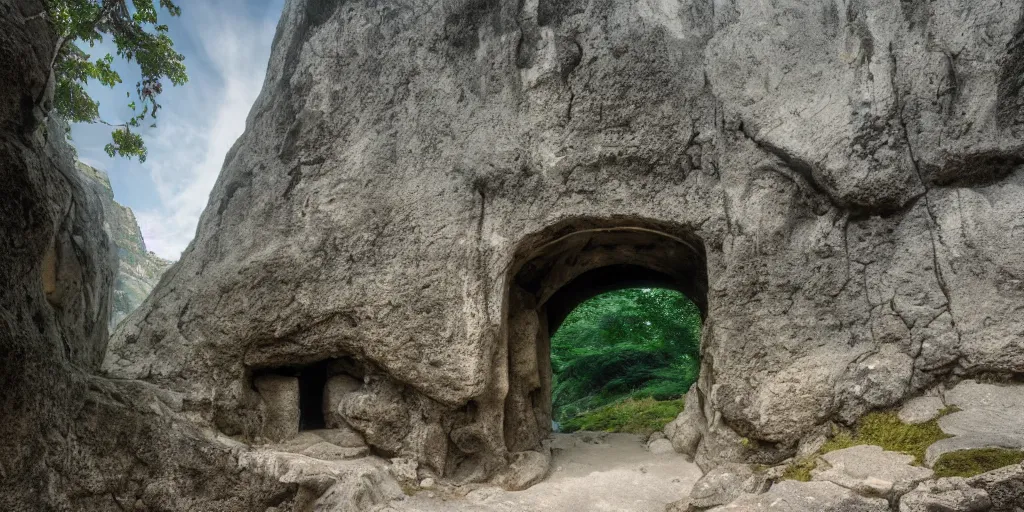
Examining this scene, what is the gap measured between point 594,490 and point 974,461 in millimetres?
3107

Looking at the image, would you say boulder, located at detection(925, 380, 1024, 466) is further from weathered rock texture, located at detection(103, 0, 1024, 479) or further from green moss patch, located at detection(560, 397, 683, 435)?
green moss patch, located at detection(560, 397, 683, 435)

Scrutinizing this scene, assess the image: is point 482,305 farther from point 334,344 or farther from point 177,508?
point 177,508

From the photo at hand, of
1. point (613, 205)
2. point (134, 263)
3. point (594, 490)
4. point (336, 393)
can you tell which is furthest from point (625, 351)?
point (134, 263)

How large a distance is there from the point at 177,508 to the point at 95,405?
113 centimetres

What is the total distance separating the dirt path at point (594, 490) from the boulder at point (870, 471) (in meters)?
1.44

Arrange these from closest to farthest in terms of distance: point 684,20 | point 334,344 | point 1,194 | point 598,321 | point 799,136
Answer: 1. point 1,194
2. point 799,136
3. point 334,344
4. point 684,20
5. point 598,321

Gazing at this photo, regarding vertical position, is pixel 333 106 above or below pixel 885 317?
above

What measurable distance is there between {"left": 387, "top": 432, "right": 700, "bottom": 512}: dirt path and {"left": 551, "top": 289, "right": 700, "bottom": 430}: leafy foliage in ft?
16.0

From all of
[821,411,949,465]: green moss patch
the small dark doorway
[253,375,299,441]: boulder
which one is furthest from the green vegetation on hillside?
the small dark doorway

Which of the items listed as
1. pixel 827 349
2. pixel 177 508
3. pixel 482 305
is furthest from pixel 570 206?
pixel 177 508

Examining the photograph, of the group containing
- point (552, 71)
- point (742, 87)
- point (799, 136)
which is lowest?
point (799, 136)

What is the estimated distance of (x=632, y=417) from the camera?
952cm

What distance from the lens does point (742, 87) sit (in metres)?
5.78

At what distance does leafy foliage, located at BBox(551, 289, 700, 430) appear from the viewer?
Result: 12000 millimetres
